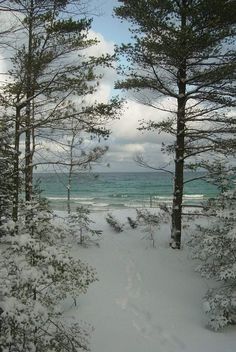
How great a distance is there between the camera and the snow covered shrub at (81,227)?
13.1 meters

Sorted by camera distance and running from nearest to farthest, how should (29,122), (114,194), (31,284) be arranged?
(31,284), (29,122), (114,194)

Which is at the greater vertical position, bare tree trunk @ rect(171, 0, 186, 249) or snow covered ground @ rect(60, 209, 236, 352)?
bare tree trunk @ rect(171, 0, 186, 249)

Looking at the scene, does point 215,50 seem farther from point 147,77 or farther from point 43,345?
point 43,345

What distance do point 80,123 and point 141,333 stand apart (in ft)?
21.6

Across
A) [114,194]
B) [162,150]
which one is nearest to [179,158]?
[162,150]

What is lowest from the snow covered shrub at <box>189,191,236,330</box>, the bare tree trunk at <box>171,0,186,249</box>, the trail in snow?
the trail in snow

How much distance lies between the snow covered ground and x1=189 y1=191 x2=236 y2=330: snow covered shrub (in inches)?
12.3

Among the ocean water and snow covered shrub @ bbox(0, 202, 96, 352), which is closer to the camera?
snow covered shrub @ bbox(0, 202, 96, 352)

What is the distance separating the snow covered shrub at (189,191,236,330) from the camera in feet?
26.8

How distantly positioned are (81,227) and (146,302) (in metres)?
4.38

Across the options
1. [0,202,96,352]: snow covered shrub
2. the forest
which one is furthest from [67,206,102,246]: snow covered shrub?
[0,202,96,352]: snow covered shrub

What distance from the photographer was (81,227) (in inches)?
520

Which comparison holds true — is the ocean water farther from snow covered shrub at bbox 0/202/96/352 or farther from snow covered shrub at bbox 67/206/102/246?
snow covered shrub at bbox 0/202/96/352

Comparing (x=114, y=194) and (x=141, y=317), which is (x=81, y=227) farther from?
(x=114, y=194)
